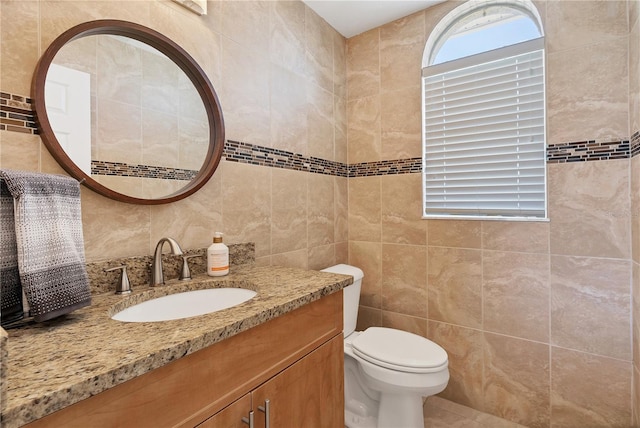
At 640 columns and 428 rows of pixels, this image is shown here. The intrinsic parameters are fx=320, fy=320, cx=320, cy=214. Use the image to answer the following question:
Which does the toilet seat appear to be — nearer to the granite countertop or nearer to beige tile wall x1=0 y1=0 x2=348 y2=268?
beige tile wall x1=0 y1=0 x2=348 y2=268

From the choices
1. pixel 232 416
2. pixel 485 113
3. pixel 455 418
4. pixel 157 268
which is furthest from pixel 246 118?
Result: pixel 455 418

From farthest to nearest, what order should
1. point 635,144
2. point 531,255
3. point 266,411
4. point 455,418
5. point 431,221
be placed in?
point 431,221 < point 455,418 < point 531,255 < point 635,144 < point 266,411

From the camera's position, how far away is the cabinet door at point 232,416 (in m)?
0.73

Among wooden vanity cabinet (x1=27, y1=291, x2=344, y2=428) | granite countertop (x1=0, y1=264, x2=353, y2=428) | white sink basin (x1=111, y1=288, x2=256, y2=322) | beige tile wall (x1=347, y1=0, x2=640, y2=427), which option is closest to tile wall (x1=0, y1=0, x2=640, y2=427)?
beige tile wall (x1=347, y1=0, x2=640, y2=427)

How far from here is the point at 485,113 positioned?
1.83m

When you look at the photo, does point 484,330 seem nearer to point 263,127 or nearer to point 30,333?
point 263,127

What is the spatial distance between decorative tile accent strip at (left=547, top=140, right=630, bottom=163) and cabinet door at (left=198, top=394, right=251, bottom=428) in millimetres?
1775

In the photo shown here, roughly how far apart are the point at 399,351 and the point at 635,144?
4.57ft

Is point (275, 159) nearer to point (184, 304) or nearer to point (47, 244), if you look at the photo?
point (184, 304)

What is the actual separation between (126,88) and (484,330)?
2088mm

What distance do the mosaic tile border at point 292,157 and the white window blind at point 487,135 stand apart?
0.12 metres

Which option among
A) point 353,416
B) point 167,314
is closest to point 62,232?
point 167,314

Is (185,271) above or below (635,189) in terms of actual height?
below

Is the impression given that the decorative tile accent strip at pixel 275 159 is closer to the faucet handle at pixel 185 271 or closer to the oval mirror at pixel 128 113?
the oval mirror at pixel 128 113
